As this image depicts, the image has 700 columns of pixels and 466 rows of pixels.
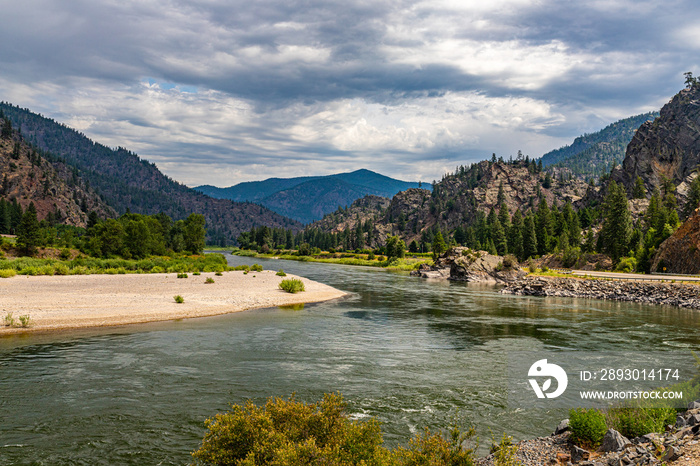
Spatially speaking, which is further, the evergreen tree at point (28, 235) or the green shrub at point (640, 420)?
the evergreen tree at point (28, 235)

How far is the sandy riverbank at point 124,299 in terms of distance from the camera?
31.6 meters

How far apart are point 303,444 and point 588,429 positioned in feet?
29.7

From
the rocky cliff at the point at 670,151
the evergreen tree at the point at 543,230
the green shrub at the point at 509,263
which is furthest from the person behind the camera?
the rocky cliff at the point at 670,151

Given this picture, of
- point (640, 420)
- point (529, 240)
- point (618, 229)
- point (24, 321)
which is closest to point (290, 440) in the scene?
point (640, 420)

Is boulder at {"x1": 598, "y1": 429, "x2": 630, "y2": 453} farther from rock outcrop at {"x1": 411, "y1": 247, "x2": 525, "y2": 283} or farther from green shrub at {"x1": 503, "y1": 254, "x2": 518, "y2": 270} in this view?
green shrub at {"x1": 503, "y1": 254, "x2": 518, "y2": 270}

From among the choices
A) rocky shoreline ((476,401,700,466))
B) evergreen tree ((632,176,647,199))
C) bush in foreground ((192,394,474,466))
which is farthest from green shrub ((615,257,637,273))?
evergreen tree ((632,176,647,199))

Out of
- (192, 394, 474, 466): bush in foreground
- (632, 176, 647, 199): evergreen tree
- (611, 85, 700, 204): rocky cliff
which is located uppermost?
(611, 85, 700, 204): rocky cliff

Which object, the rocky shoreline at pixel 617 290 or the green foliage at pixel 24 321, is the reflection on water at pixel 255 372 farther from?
the rocky shoreline at pixel 617 290

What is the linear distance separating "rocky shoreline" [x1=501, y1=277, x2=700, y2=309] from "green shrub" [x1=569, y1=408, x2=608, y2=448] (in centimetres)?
5024

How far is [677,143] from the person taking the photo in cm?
18775

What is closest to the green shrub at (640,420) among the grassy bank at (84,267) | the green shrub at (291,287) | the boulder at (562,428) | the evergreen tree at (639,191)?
the boulder at (562,428)

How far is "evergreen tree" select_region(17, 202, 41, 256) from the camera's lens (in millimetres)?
76625

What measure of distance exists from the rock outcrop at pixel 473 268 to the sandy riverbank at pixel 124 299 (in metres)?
52.9

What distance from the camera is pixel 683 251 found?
71.5 meters
